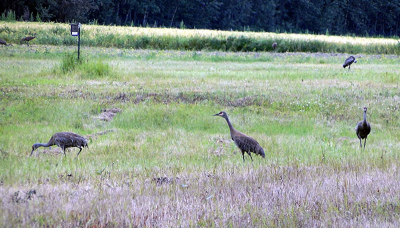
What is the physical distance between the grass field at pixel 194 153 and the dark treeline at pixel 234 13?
5120 cm

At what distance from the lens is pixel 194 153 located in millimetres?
8727

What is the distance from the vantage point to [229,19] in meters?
87.1

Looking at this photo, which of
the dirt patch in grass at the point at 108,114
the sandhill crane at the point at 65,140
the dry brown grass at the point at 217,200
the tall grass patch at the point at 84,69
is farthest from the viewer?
the tall grass patch at the point at 84,69

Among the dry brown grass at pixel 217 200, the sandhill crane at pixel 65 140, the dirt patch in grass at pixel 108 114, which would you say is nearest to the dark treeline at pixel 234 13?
the dirt patch in grass at pixel 108 114

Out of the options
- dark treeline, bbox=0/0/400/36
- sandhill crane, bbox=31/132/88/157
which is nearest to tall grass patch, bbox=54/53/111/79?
sandhill crane, bbox=31/132/88/157

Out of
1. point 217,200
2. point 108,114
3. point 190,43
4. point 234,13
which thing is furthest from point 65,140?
point 234,13

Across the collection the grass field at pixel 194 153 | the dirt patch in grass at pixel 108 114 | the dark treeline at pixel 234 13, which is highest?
the dark treeline at pixel 234 13

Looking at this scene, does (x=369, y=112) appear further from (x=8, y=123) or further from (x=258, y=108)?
(x=8, y=123)

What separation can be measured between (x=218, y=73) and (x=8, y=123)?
11639 millimetres

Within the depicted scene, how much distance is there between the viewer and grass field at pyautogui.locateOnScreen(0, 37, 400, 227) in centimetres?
522

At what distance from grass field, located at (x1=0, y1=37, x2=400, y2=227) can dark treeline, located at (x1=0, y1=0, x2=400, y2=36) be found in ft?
168

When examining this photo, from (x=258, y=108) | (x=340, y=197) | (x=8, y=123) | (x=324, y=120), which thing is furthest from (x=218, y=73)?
(x=340, y=197)

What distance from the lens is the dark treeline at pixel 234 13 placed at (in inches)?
2621

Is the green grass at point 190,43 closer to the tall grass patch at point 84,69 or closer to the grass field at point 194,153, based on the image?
the tall grass patch at point 84,69
